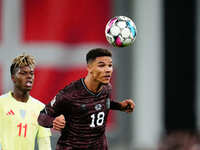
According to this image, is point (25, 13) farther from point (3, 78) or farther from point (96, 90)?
point (96, 90)

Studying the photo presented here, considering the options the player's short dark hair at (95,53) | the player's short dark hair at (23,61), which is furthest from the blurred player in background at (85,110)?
the player's short dark hair at (23,61)

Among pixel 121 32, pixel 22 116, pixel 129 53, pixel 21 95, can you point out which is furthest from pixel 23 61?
pixel 129 53

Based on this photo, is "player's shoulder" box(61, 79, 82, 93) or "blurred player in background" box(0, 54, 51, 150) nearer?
"blurred player in background" box(0, 54, 51, 150)

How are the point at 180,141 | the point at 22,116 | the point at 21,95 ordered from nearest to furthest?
the point at 22,116
the point at 21,95
the point at 180,141

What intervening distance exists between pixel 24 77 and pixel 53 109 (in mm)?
329

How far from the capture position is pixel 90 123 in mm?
4098

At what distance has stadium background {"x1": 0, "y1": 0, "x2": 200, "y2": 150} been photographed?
38.0 ft

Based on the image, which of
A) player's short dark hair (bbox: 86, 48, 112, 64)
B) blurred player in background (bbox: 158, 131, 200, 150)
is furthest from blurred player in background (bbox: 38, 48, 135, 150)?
blurred player in background (bbox: 158, 131, 200, 150)

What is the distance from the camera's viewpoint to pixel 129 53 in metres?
12.3

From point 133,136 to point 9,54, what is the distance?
2.97 metres

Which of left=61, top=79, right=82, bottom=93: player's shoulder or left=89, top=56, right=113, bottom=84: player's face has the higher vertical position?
left=89, top=56, right=113, bottom=84: player's face

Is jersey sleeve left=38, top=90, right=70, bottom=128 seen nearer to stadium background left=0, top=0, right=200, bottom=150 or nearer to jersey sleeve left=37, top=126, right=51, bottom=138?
Answer: jersey sleeve left=37, top=126, right=51, bottom=138

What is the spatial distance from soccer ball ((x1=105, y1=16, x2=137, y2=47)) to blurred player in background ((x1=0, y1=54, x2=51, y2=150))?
0.65 m

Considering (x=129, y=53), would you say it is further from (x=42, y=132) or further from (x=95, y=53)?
(x=42, y=132)
